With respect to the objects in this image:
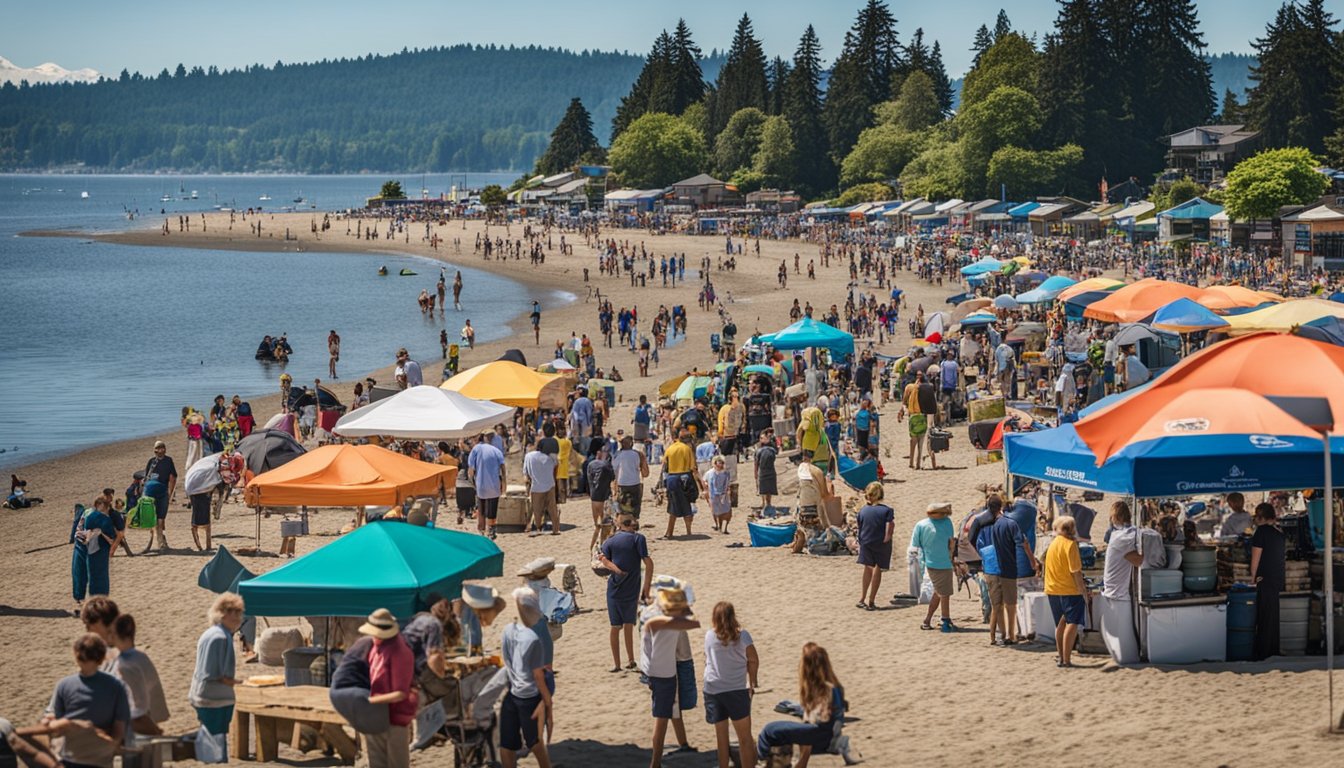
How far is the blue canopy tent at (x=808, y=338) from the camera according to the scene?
75.7ft

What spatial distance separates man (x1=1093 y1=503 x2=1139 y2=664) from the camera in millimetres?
10016

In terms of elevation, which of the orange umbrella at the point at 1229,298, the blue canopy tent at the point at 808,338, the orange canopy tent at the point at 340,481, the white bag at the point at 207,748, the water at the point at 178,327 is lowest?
the water at the point at 178,327

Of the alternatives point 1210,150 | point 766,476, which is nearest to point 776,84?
point 1210,150

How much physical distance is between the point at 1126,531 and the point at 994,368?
1742 cm

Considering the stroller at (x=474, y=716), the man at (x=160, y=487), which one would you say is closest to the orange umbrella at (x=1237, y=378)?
the stroller at (x=474, y=716)

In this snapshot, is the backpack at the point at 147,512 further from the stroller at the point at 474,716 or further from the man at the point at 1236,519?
the man at the point at 1236,519

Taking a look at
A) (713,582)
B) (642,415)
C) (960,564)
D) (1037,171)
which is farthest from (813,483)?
(1037,171)

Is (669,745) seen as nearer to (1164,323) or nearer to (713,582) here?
(713,582)

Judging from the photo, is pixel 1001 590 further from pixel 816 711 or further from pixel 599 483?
pixel 599 483

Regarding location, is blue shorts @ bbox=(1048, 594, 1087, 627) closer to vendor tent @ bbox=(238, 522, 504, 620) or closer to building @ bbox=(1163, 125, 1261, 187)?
vendor tent @ bbox=(238, 522, 504, 620)

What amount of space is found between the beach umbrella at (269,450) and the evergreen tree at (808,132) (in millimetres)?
84700

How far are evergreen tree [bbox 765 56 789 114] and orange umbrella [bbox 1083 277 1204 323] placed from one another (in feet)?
283

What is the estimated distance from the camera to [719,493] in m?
16.1

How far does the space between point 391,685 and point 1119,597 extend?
17.3 ft
